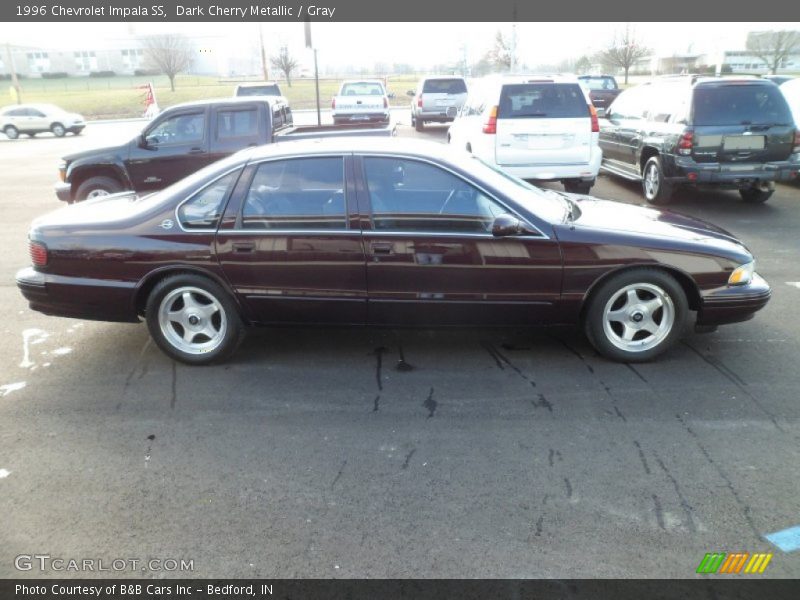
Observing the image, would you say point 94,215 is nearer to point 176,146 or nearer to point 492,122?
point 176,146

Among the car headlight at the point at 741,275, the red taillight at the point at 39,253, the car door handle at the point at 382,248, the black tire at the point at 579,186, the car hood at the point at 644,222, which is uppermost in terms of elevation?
the car hood at the point at 644,222

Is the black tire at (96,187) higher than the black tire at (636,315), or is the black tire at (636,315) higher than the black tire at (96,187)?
the black tire at (96,187)

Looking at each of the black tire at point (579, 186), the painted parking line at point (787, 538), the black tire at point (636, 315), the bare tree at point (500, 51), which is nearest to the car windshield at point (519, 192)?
the black tire at point (636, 315)

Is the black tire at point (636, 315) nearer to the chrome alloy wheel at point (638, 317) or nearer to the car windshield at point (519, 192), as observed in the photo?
the chrome alloy wheel at point (638, 317)

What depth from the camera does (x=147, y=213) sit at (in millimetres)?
4457

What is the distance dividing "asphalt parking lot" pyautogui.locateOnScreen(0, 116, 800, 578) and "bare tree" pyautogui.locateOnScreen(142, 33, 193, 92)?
50.6 m

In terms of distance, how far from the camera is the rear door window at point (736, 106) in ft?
28.6

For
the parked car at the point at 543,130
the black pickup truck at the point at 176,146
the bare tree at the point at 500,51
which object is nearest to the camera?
the black pickup truck at the point at 176,146

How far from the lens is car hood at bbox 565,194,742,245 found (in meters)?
4.38
